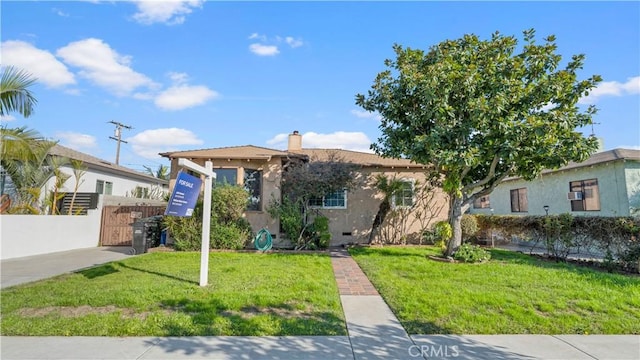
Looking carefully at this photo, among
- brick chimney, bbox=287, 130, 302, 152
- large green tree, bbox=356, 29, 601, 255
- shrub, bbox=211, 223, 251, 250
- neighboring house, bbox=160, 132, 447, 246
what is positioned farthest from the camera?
brick chimney, bbox=287, 130, 302, 152

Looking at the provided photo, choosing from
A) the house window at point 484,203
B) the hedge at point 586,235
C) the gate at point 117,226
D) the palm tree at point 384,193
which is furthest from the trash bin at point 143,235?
the house window at point 484,203

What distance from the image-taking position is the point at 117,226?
1423cm

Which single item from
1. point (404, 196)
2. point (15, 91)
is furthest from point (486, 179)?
point (15, 91)

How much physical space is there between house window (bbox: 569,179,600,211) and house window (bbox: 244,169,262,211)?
14.3 meters

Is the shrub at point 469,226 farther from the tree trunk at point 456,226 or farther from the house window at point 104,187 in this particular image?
the house window at point 104,187

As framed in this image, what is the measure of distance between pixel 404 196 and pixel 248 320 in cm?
1058

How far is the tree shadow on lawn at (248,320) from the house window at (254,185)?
24.9 feet

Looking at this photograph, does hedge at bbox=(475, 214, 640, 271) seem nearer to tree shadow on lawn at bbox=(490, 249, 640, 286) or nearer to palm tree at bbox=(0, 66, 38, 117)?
tree shadow on lawn at bbox=(490, 249, 640, 286)

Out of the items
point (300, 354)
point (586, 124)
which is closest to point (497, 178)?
point (586, 124)

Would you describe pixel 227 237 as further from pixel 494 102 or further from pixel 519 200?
pixel 519 200

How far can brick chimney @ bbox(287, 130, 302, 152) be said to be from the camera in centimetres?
1547

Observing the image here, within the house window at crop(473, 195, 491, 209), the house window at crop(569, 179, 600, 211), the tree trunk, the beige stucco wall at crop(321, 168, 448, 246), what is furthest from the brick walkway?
the house window at crop(473, 195, 491, 209)

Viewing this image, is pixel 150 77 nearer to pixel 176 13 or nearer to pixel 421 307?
pixel 176 13

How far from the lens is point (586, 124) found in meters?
8.09
